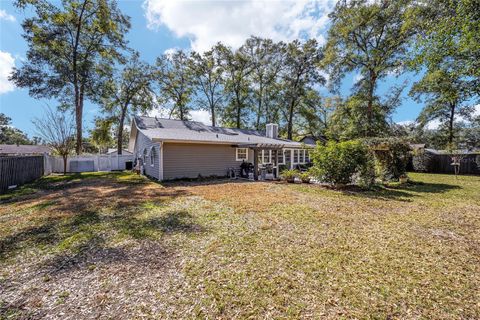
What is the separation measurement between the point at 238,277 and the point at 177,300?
840mm

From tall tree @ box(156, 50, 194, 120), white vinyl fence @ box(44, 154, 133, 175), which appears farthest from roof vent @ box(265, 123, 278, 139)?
white vinyl fence @ box(44, 154, 133, 175)

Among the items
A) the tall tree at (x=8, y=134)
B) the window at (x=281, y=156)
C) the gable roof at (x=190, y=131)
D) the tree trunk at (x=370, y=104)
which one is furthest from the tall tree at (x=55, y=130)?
the tall tree at (x=8, y=134)

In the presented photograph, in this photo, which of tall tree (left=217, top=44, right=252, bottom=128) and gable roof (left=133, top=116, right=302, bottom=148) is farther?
tall tree (left=217, top=44, right=252, bottom=128)

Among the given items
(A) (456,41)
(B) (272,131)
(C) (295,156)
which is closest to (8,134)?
(B) (272,131)

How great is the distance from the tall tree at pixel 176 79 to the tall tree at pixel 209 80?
89cm

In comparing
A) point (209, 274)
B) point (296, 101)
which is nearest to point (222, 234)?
point (209, 274)

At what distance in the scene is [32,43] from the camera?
17.6 metres

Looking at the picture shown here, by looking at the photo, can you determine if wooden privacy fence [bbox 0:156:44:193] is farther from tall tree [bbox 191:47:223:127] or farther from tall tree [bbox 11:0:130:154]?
tall tree [bbox 191:47:223:127]

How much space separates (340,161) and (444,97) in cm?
631

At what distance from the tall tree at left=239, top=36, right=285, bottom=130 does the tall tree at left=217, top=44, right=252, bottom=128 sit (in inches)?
29.8

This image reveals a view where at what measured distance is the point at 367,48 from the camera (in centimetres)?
1909

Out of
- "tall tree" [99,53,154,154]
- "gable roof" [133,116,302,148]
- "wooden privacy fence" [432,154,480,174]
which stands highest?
"tall tree" [99,53,154,154]

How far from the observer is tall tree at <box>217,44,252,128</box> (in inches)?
1014

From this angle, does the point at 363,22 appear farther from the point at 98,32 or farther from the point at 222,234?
the point at 98,32
